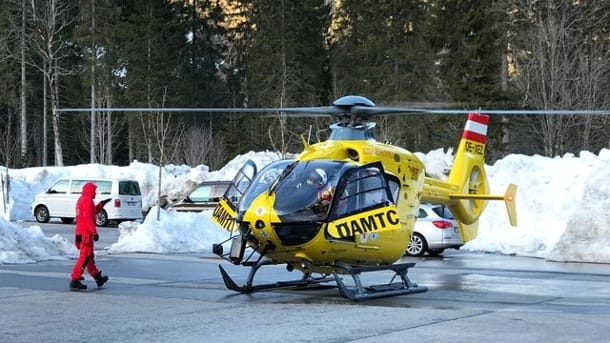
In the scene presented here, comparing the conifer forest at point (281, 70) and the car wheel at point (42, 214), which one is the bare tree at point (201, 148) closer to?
the conifer forest at point (281, 70)

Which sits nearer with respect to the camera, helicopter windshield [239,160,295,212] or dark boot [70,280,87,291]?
helicopter windshield [239,160,295,212]

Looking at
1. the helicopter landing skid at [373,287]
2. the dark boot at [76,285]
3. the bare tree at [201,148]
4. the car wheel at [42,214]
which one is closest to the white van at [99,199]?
the car wheel at [42,214]

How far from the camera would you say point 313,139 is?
53344 millimetres

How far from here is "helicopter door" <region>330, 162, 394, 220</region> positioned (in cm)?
1298

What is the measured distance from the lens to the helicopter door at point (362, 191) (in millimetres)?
12977

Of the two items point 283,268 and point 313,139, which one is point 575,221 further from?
point 313,139

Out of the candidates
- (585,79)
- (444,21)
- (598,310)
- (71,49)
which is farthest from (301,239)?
(71,49)

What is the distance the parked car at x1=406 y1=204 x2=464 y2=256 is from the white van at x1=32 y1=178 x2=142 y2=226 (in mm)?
13606

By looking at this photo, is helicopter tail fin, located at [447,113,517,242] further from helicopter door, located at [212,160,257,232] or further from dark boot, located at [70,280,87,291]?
dark boot, located at [70,280,87,291]

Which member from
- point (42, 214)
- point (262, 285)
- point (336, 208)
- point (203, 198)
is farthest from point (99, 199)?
point (336, 208)

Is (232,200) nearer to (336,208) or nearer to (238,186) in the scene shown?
(238,186)

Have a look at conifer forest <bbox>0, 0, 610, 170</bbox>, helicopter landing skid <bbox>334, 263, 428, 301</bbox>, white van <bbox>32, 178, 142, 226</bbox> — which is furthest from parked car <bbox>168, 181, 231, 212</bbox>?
helicopter landing skid <bbox>334, 263, 428, 301</bbox>

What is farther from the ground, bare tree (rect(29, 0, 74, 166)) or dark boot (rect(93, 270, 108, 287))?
bare tree (rect(29, 0, 74, 166))

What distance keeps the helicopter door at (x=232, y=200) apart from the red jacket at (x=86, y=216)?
2196 millimetres
